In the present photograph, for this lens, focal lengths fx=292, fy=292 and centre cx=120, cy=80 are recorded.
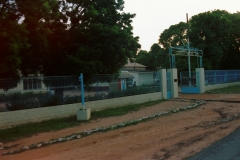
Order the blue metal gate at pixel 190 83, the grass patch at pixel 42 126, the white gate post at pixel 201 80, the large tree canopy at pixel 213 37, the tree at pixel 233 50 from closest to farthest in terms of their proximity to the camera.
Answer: the grass patch at pixel 42 126 → the white gate post at pixel 201 80 → the blue metal gate at pixel 190 83 → the large tree canopy at pixel 213 37 → the tree at pixel 233 50

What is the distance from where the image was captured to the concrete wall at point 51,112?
1202 centimetres

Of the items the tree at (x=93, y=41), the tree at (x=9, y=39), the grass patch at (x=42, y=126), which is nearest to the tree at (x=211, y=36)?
the tree at (x=93, y=41)

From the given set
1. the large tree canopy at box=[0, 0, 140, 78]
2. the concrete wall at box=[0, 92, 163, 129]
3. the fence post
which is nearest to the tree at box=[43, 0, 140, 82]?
the large tree canopy at box=[0, 0, 140, 78]

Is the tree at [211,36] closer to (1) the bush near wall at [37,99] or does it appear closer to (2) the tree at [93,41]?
(2) the tree at [93,41]

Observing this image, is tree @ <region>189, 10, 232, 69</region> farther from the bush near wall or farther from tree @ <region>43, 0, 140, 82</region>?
the bush near wall

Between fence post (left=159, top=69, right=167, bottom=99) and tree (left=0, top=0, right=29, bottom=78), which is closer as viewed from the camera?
tree (left=0, top=0, right=29, bottom=78)

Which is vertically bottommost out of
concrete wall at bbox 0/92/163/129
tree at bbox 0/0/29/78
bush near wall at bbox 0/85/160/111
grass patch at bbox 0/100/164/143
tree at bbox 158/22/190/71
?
grass patch at bbox 0/100/164/143

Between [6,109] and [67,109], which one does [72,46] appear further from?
[6,109]

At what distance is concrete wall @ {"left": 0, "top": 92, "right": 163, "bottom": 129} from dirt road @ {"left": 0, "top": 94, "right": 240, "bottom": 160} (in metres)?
1.87

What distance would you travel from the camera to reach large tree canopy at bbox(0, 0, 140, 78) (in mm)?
12492

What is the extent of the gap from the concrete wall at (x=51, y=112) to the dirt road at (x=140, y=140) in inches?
73.7

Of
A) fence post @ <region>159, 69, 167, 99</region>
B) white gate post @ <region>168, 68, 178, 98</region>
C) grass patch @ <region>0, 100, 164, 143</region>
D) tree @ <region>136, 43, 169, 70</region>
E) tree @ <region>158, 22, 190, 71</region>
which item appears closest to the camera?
grass patch @ <region>0, 100, 164, 143</region>

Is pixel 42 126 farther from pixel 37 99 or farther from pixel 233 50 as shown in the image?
pixel 233 50

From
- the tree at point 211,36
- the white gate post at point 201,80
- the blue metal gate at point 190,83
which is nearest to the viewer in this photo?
the white gate post at point 201,80
